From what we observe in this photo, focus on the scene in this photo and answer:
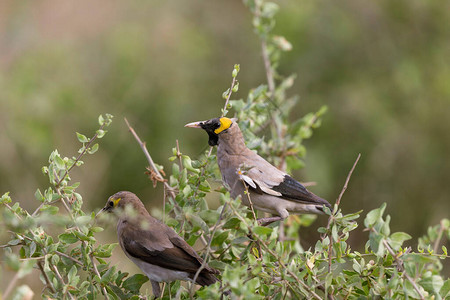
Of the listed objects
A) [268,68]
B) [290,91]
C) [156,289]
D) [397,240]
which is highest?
[268,68]

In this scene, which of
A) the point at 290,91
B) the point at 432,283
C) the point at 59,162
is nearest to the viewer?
the point at 432,283

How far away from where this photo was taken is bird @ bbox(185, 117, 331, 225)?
357cm

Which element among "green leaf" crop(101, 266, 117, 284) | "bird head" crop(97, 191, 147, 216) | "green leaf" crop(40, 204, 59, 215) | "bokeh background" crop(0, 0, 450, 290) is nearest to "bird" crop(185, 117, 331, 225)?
"bird head" crop(97, 191, 147, 216)

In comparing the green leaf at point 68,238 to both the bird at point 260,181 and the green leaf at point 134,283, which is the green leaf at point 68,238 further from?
the bird at point 260,181

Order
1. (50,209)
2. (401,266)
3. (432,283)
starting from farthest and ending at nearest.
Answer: (50,209), (401,266), (432,283)

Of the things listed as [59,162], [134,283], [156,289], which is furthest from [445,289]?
[59,162]

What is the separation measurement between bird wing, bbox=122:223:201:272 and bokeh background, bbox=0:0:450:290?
10.4 feet

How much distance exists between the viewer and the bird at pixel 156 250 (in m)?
3.00

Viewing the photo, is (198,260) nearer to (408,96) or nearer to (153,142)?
(153,142)

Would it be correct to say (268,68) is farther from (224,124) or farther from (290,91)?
(290,91)

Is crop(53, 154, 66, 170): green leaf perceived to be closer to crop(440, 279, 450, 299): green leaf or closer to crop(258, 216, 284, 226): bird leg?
crop(258, 216, 284, 226): bird leg

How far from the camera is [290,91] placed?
7.68 metres

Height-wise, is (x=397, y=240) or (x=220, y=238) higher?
(x=397, y=240)

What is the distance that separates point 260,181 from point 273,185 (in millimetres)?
76
